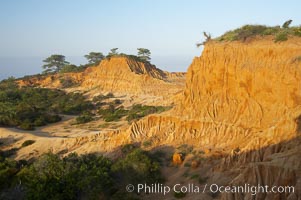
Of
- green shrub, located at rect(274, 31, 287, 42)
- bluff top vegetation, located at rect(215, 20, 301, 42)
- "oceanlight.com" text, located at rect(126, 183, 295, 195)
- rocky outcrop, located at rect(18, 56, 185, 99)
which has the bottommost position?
"oceanlight.com" text, located at rect(126, 183, 295, 195)

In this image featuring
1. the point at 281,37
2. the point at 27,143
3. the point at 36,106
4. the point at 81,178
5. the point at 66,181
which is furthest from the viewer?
the point at 36,106

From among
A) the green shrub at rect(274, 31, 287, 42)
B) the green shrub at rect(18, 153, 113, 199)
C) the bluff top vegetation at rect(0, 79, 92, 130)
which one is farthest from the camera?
the bluff top vegetation at rect(0, 79, 92, 130)

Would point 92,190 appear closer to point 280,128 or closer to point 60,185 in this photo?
point 60,185

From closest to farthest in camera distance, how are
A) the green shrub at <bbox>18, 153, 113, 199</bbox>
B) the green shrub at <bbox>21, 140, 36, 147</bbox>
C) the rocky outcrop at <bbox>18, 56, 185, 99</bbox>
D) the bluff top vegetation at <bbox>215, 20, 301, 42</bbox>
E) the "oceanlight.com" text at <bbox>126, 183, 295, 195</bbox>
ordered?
the "oceanlight.com" text at <bbox>126, 183, 295, 195</bbox>, the green shrub at <bbox>18, 153, 113, 199</bbox>, the bluff top vegetation at <bbox>215, 20, 301, 42</bbox>, the green shrub at <bbox>21, 140, 36, 147</bbox>, the rocky outcrop at <bbox>18, 56, 185, 99</bbox>

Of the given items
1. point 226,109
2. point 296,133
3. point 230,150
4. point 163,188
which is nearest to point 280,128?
point 296,133

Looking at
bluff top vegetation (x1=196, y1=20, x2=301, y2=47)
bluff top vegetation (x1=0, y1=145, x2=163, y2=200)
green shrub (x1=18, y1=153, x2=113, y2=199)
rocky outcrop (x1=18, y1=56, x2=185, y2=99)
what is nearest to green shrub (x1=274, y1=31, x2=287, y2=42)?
bluff top vegetation (x1=196, y1=20, x2=301, y2=47)

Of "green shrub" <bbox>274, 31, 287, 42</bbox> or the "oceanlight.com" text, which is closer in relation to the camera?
the "oceanlight.com" text

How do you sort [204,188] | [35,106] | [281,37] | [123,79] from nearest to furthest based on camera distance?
[204,188]
[281,37]
[35,106]
[123,79]

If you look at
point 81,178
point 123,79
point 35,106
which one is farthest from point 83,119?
point 81,178

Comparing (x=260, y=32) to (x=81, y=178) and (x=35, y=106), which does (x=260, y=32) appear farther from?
(x=35, y=106)

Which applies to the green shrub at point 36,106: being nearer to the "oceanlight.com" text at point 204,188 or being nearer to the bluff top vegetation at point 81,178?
the bluff top vegetation at point 81,178

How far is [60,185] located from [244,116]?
Result: 1062 centimetres

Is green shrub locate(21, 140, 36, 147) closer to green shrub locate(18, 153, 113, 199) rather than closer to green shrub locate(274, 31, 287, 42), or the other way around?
green shrub locate(18, 153, 113, 199)

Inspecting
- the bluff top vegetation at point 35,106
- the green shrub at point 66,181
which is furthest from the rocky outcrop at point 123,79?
the green shrub at point 66,181
